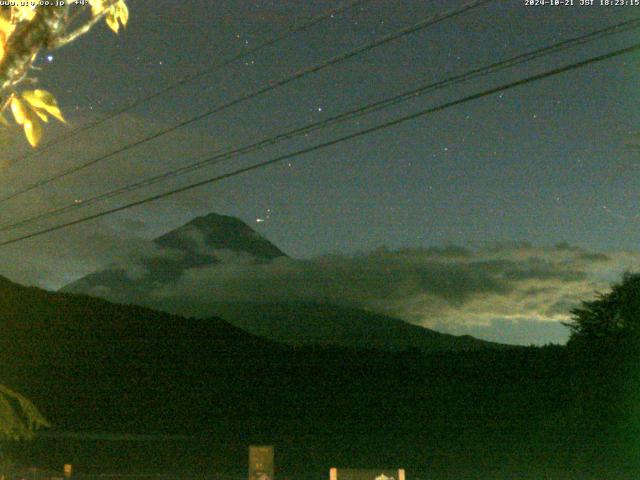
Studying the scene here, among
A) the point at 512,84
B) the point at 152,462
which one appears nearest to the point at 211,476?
the point at 152,462

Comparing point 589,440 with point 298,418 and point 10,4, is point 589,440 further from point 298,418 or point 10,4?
point 10,4

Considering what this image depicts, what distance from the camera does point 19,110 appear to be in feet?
9.67

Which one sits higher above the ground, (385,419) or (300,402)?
(300,402)

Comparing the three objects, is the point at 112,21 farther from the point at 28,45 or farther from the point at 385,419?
the point at 385,419

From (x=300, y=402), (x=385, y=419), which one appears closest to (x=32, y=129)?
(x=385, y=419)

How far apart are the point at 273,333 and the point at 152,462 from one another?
4010 cm

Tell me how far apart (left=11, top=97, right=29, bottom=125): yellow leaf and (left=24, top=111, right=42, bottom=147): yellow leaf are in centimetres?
1

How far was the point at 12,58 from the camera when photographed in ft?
9.27

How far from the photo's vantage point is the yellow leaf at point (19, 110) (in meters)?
2.95

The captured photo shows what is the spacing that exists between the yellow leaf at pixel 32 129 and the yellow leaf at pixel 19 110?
12 millimetres

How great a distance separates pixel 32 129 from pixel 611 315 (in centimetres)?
3235

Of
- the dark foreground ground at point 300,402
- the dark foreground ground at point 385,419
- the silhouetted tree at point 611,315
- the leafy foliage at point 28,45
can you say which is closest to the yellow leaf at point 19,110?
the leafy foliage at point 28,45

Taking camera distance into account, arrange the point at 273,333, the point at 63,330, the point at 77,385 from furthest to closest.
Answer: the point at 273,333 → the point at 63,330 → the point at 77,385

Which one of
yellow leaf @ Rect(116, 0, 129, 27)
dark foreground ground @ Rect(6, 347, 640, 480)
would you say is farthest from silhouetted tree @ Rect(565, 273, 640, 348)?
yellow leaf @ Rect(116, 0, 129, 27)
